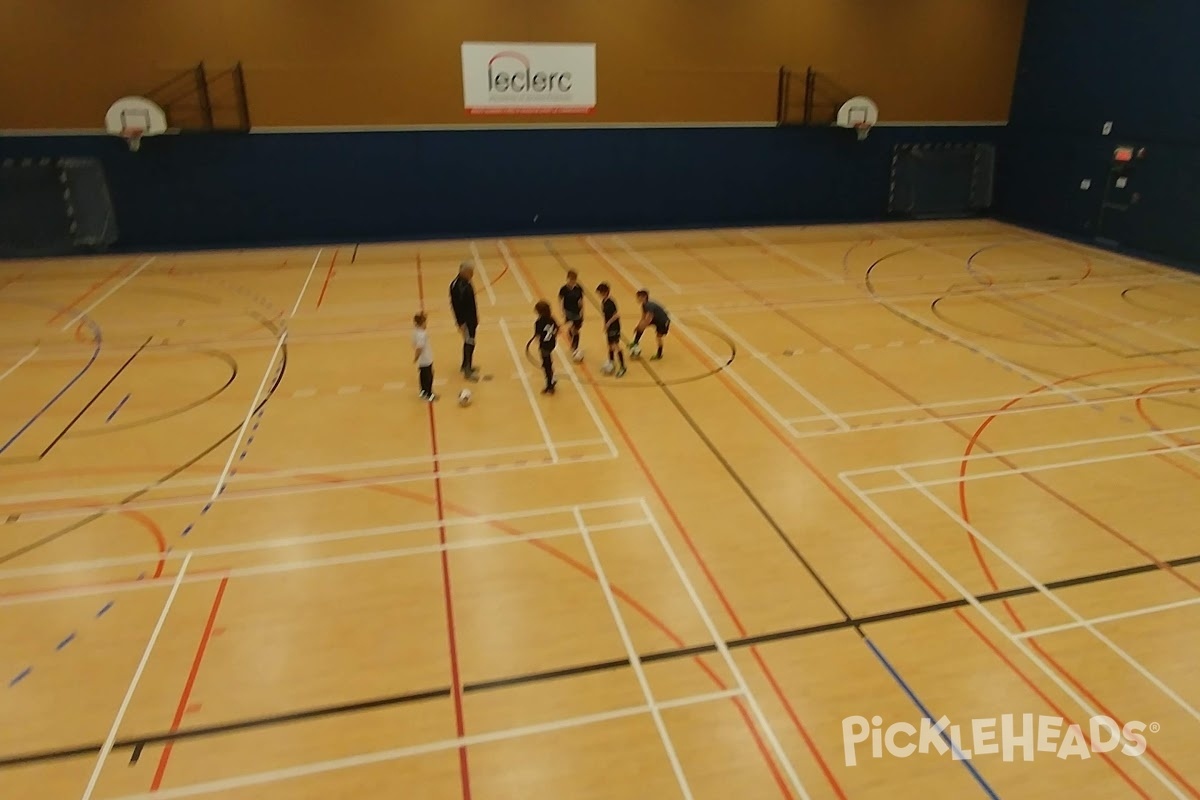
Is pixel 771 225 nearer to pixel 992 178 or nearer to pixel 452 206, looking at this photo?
pixel 992 178

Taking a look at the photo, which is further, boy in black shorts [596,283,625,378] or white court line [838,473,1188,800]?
boy in black shorts [596,283,625,378]

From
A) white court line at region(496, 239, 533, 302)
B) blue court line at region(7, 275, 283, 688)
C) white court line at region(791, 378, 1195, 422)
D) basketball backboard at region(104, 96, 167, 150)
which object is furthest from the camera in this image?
basketball backboard at region(104, 96, 167, 150)

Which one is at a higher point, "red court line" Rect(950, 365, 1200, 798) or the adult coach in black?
the adult coach in black

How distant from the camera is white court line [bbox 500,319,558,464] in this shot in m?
→ 7.76

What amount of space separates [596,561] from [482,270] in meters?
9.55

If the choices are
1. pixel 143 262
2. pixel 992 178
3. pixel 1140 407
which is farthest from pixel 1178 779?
pixel 992 178

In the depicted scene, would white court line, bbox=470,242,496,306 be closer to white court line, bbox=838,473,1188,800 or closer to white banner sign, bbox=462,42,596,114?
white banner sign, bbox=462,42,596,114

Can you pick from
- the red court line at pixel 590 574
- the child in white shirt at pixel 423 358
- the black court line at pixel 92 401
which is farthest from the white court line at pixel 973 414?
the black court line at pixel 92 401

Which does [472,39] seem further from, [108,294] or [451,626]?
[451,626]

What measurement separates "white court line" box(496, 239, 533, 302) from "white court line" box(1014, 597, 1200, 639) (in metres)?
9.05

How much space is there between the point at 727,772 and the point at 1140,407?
7.04 m

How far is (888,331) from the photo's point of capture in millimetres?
11211

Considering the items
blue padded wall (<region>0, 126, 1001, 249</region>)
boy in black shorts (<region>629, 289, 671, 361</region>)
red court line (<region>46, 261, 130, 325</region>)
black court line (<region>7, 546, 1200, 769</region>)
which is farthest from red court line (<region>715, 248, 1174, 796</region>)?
red court line (<region>46, 261, 130, 325</region>)

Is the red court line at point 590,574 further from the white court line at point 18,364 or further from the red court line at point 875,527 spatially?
the white court line at point 18,364
